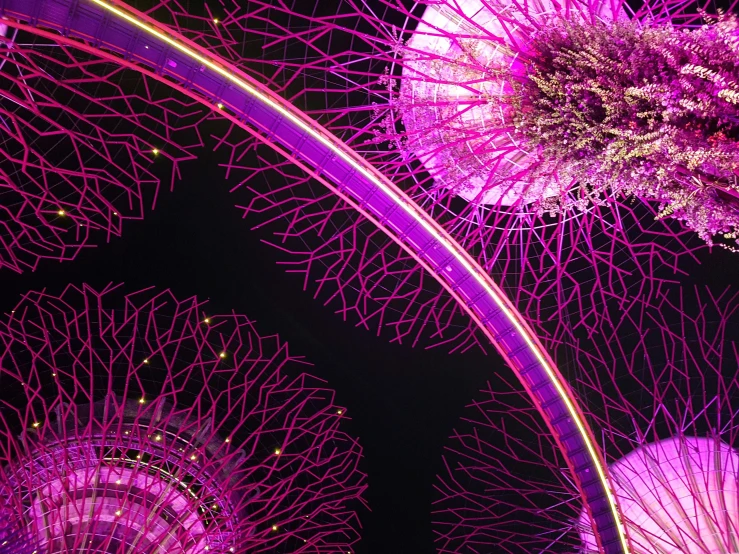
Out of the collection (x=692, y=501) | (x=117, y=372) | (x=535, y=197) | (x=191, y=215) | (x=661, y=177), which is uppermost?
(x=191, y=215)

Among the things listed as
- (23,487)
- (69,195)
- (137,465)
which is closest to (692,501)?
(137,465)

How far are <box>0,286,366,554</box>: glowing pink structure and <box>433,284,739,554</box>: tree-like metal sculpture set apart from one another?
103 inches

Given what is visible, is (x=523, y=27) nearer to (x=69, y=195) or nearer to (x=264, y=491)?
(x=69, y=195)

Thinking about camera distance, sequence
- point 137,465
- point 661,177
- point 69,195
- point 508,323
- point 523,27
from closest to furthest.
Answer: point 661,177 → point 523,27 → point 508,323 → point 137,465 → point 69,195

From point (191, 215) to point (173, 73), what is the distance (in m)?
4.99

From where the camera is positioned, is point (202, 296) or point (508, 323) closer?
point (508, 323)

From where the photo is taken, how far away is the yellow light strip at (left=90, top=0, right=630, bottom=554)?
6.49 meters

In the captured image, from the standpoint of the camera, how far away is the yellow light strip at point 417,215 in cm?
649

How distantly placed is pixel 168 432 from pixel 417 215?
264 inches

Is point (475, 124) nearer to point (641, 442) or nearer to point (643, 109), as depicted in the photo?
point (643, 109)

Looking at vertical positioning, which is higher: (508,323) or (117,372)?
(117,372)

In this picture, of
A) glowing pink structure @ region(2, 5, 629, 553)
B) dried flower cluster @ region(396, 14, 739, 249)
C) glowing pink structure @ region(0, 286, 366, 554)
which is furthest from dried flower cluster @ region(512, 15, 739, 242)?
glowing pink structure @ region(0, 286, 366, 554)

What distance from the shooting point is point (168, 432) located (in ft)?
37.0

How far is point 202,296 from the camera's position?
11.8m
